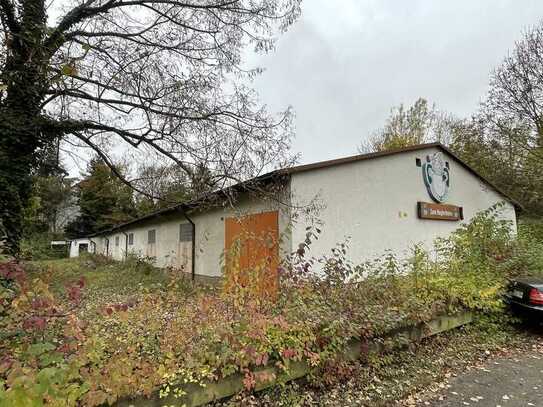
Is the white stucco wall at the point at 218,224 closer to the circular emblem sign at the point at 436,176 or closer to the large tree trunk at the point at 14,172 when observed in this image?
the large tree trunk at the point at 14,172

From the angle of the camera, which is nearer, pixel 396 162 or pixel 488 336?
pixel 488 336

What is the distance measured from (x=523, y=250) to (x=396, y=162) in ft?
12.6

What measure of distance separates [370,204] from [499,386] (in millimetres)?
5487

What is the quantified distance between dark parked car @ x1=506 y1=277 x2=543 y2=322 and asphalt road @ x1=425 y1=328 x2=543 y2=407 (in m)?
0.95

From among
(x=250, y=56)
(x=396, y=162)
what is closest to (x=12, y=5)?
(x=250, y=56)

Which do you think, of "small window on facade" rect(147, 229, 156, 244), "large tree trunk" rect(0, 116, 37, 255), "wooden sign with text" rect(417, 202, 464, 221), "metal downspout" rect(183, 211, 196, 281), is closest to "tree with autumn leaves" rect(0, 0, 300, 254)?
"large tree trunk" rect(0, 116, 37, 255)

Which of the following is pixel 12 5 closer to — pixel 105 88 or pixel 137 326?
pixel 105 88

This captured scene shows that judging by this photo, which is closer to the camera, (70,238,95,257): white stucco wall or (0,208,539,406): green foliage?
(0,208,539,406): green foliage

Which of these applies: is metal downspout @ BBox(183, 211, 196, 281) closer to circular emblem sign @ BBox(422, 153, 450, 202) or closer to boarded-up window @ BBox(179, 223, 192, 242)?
boarded-up window @ BBox(179, 223, 192, 242)

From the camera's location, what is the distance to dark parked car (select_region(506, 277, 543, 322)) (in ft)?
18.1

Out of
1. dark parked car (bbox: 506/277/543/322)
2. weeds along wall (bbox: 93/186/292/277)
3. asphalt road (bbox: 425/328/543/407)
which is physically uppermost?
weeds along wall (bbox: 93/186/292/277)

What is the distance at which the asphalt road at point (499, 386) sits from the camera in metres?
3.58

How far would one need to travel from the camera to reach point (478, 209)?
12.8 meters

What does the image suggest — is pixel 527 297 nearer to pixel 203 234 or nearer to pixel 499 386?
pixel 499 386
